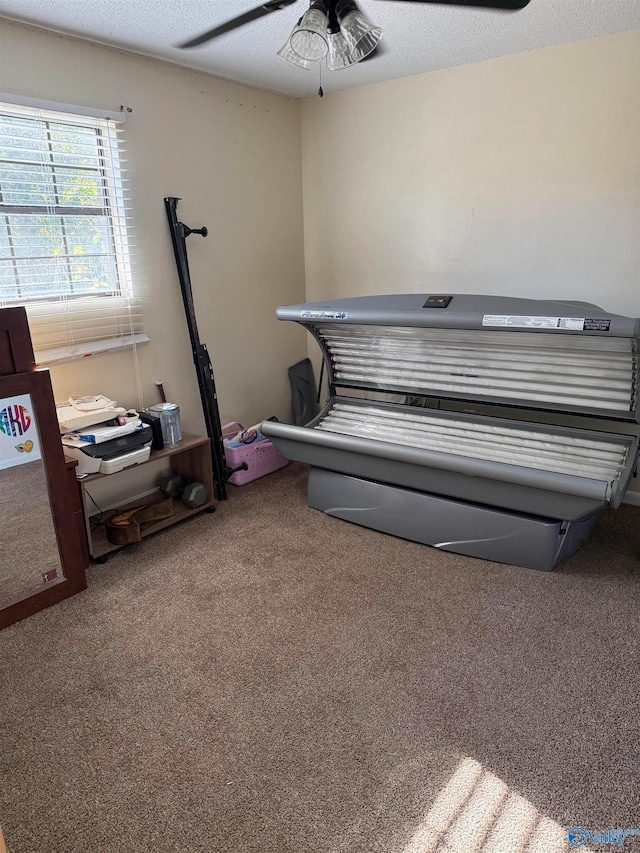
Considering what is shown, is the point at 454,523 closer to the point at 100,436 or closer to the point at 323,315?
the point at 323,315

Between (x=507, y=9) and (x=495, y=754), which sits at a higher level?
(x=507, y=9)

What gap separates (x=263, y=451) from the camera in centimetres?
374

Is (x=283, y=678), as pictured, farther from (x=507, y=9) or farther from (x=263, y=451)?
(x=507, y=9)

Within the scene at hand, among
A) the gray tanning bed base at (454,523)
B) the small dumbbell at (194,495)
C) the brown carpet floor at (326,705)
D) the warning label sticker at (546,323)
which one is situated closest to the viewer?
the brown carpet floor at (326,705)

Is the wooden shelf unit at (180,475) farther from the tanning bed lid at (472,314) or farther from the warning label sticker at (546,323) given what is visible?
the warning label sticker at (546,323)

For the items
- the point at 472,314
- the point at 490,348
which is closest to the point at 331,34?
the point at 472,314

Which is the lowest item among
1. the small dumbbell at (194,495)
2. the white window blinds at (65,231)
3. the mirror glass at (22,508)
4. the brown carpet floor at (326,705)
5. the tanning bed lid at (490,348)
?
the brown carpet floor at (326,705)

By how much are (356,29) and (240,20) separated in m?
0.70

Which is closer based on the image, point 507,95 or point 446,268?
point 507,95

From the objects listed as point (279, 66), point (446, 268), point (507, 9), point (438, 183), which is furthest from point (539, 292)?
point (279, 66)

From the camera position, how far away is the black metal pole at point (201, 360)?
321 centimetres

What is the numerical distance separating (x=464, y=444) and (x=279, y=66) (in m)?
2.25

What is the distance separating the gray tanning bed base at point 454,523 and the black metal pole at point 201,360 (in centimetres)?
67

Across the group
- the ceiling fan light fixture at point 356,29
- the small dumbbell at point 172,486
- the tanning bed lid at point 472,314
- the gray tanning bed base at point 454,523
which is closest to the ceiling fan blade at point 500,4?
the ceiling fan light fixture at point 356,29
